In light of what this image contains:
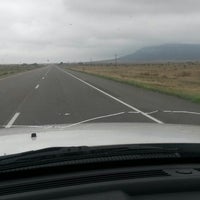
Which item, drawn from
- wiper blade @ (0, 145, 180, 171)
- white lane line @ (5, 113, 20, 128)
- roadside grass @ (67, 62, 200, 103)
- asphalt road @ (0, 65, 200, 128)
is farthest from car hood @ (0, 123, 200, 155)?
roadside grass @ (67, 62, 200, 103)

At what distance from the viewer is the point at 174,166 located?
142 inches

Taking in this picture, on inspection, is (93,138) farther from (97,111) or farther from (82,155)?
(97,111)

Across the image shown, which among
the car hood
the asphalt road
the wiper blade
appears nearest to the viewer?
the wiper blade

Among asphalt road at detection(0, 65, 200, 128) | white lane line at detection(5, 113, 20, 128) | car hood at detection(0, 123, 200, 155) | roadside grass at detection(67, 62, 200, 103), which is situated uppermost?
car hood at detection(0, 123, 200, 155)

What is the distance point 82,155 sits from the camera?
11.6 ft

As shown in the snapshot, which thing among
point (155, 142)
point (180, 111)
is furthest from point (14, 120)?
point (155, 142)

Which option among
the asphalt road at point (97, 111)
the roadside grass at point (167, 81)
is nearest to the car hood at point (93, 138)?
the asphalt road at point (97, 111)

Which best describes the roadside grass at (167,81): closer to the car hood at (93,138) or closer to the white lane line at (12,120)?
the white lane line at (12,120)

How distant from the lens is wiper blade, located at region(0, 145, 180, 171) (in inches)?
135

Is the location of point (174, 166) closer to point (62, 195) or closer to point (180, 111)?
point (62, 195)

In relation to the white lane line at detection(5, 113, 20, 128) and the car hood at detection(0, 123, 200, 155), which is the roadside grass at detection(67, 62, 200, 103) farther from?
the car hood at detection(0, 123, 200, 155)

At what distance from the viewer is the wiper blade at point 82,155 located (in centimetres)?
342

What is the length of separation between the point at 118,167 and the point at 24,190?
0.69 metres

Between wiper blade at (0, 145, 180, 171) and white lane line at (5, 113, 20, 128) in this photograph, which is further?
white lane line at (5, 113, 20, 128)
